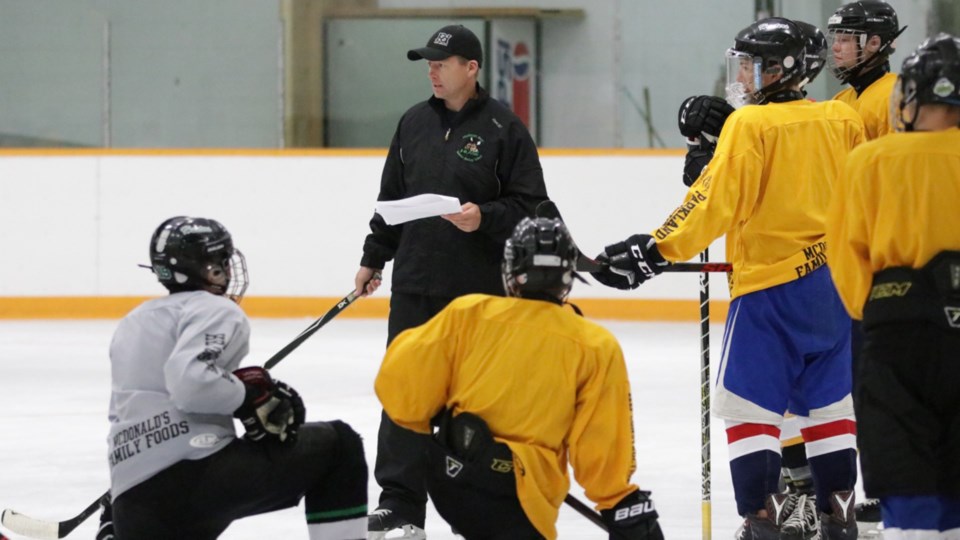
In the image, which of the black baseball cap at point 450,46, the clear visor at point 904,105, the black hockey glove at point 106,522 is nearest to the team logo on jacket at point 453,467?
the black hockey glove at point 106,522

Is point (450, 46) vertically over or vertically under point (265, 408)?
over

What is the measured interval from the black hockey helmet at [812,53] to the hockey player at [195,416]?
60.8 inches

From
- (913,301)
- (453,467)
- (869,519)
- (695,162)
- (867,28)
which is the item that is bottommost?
(869,519)

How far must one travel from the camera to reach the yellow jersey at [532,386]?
258 centimetres

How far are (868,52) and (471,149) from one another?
1127 millimetres

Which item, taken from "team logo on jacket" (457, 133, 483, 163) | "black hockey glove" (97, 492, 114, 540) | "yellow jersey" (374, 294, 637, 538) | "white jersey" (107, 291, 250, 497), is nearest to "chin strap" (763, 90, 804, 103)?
"team logo on jacket" (457, 133, 483, 163)

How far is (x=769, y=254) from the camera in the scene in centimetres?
353

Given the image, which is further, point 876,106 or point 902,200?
point 876,106

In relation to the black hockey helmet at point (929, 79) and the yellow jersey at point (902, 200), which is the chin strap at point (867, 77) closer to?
the black hockey helmet at point (929, 79)

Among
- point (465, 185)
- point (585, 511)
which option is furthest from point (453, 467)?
point (465, 185)

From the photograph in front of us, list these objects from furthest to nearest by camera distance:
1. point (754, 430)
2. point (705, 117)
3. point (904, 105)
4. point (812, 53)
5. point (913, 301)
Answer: point (705, 117)
point (812, 53)
point (754, 430)
point (904, 105)
point (913, 301)

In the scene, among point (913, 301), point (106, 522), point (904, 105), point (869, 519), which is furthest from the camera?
point (869, 519)

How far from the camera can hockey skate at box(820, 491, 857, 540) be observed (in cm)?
362

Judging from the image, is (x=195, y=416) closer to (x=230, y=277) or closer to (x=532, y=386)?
(x=230, y=277)
